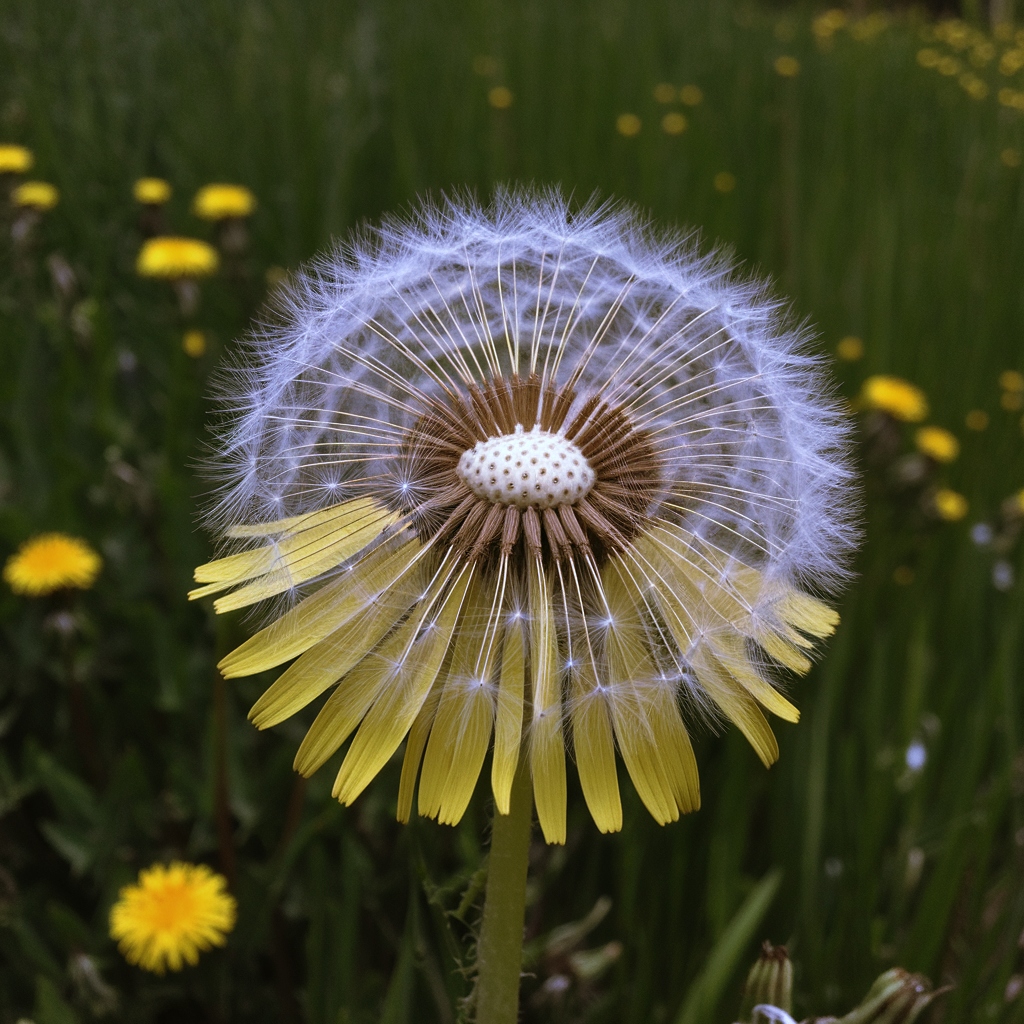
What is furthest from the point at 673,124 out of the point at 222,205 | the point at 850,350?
the point at 222,205

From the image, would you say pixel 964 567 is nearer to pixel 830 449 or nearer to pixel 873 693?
pixel 873 693

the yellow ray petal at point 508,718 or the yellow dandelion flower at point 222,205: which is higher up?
the yellow dandelion flower at point 222,205

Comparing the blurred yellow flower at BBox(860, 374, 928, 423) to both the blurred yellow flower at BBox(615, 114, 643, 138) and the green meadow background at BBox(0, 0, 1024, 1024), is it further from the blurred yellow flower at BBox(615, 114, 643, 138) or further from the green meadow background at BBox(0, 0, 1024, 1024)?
the blurred yellow flower at BBox(615, 114, 643, 138)

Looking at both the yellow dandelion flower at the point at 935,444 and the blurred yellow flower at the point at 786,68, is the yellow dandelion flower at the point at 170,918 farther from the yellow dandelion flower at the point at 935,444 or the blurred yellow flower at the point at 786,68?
the blurred yellow flower at the point at 786,68

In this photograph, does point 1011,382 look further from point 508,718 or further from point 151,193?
point 508,718

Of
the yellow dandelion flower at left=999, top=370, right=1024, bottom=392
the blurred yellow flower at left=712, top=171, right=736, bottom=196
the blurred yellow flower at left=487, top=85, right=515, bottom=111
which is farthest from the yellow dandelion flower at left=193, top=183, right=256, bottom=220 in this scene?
the yellow dandelion flower at left=999, top=370, right=1024, bottom=392

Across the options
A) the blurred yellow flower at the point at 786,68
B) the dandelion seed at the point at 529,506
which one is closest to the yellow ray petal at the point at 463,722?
the dandelion seed at the point at 529,506
